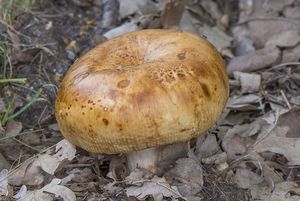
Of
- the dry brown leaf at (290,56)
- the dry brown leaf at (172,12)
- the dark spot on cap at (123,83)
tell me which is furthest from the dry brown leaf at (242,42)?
the dark spot on cap at (123,83)

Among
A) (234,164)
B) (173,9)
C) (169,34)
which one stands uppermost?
(169,34)

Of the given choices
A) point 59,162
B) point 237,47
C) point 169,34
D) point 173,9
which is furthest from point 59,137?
point 237,47

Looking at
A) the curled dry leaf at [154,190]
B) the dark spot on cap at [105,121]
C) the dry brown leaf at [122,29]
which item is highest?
the dark spot on cap at [105,121]

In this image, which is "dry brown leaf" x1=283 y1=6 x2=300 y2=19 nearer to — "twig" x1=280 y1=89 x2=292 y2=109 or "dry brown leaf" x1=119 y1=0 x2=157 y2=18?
"twig" x1=280 y1=89 x2=292 y2=109

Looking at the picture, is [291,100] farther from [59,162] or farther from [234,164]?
[59,162]

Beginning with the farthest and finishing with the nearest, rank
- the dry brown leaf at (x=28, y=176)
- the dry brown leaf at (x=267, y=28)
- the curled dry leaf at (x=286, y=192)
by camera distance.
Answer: the dry brown leaf at (x=267, y=28)
the dry brown leaf at (x=28, y=176)
the curled dry leaf at (x=286, y=192)

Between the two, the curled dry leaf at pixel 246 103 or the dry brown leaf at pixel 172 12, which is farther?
the dry brown leaf at pixel 172 12

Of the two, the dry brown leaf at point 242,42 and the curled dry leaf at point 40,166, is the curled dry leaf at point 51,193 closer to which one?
the curled dry leaf at point 40,166

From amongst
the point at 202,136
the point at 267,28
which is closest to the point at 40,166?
the point at 202,136
